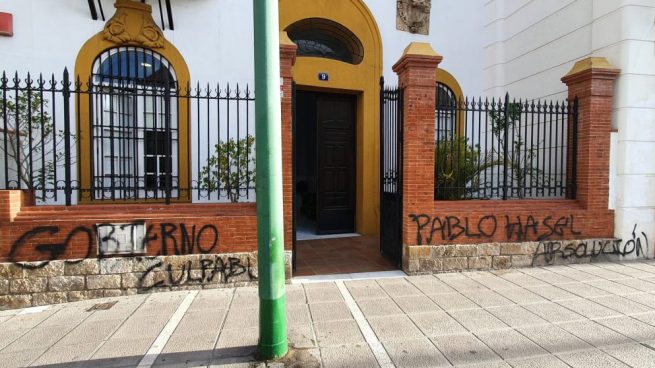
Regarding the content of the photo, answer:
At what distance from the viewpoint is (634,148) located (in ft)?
21.7

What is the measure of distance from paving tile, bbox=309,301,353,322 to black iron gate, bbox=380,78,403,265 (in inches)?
75.3

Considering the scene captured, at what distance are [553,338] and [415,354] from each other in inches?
59.2

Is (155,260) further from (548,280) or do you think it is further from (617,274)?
(617,274)

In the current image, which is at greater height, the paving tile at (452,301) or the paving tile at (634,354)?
the paving tile at (452,301)

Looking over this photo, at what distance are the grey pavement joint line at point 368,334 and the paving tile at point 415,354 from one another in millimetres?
59

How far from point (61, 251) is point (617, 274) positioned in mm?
8224

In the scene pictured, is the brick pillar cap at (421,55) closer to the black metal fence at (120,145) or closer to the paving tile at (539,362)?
the black metal fence at (120,145)

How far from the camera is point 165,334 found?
13.0 feet

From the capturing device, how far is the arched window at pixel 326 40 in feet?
29.4

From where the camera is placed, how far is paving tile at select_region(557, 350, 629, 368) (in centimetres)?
329

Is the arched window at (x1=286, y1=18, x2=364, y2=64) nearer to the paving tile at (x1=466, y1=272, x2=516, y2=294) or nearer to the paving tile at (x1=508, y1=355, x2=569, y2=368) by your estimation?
the paving tile at (x1=466, y1=272, x2=516, y2=294)

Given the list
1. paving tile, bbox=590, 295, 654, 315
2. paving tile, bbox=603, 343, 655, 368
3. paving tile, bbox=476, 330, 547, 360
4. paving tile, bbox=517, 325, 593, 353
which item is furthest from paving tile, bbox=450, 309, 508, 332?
paving tile, bbox=590, 295, 654, 315

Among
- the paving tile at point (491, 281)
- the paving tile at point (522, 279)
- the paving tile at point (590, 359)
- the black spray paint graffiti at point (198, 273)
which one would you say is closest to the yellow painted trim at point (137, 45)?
the black spray paint graffiti at point (198, 273)

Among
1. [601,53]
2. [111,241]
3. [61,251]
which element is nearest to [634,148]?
[601,53]
